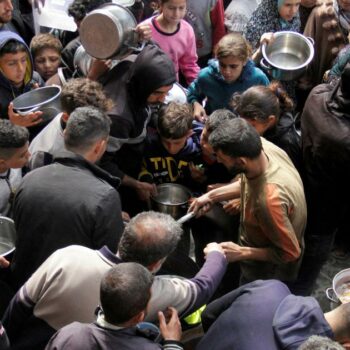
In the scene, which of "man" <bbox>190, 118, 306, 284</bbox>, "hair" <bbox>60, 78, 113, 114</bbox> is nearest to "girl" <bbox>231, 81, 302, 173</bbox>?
"man" <bbox>190, 118, 306, 284</bbox>

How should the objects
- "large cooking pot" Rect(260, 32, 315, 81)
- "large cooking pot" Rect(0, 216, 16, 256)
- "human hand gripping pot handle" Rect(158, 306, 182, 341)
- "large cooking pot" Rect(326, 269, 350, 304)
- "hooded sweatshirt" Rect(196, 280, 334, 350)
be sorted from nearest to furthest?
"hooded sweatshirt" Rect(196, 280, 334, 350), "human hand gripping pot handle" Rect(158, 306, 182, 341), "large cooking pot" Rect(326, 269, 350, 304), "large cooking pot" Rect(0, 216, 16, 256), "large cooking pot" Rect(260, 32, 315, 81)

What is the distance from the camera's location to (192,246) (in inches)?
164

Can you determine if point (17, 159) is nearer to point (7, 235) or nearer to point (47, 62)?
point (7, 235)

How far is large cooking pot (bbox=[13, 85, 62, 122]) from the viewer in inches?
129

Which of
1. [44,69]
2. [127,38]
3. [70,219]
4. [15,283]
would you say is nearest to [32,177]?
[70,219]

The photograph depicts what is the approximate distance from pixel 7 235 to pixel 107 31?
134 centimetres

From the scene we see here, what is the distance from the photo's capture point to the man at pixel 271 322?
1867 mm

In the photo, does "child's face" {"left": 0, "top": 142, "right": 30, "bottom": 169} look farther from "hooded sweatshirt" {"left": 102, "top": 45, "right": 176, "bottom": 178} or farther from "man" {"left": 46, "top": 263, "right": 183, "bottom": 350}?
"man" {"left": 46, "top": 263, "right": 183, "bottom": 350}

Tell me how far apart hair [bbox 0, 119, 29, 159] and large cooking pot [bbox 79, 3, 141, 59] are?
Result: 702 millimetres

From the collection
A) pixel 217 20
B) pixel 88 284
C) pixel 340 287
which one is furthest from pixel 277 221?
pixel 217 20

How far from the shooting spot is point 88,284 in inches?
86.1

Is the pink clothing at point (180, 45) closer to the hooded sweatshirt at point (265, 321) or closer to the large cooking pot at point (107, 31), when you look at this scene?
the large cooking pot at point (107, 31)

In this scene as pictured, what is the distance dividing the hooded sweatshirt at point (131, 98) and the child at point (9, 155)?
0.51m

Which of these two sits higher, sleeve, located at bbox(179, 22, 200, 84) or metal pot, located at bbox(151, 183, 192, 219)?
sleeve, located at bbox(179, 22, 200, 84)
